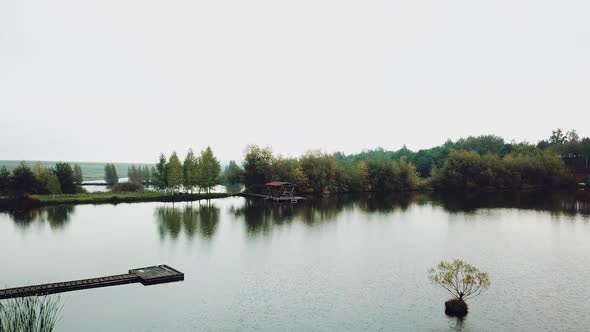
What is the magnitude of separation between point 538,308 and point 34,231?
1600 inches

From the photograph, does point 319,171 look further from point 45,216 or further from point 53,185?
point 45,216

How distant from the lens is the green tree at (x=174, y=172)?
7069 centimetres

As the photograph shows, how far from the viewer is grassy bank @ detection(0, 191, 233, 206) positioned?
188 ft

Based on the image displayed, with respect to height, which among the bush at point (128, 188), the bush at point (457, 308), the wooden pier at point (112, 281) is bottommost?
the bush at point (457, 308)

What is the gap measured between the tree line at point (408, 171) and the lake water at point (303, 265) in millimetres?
29233

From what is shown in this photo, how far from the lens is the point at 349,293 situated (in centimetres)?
2158

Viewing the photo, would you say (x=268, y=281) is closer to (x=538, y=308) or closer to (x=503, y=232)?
(x=538, y=308)

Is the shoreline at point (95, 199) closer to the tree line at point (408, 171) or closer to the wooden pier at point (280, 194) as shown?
the wooden pier at point (280, 194)

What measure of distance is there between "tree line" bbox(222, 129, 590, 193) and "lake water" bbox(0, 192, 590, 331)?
29.2 meters

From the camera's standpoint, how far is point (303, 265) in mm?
27109

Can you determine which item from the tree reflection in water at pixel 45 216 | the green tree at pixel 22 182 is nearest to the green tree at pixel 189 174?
the tree reflection in water at pixel 45 216

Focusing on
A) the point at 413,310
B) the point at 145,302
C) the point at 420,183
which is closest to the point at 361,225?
the point at 413,310

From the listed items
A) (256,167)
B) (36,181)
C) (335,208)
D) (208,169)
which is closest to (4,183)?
(36,181)

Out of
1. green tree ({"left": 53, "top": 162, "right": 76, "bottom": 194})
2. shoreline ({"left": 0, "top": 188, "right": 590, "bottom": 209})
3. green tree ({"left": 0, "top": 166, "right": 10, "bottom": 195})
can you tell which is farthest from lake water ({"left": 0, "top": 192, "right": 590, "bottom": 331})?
green tree ({"left": 53, "top": 162, "right": 76, "bottom": 194})
